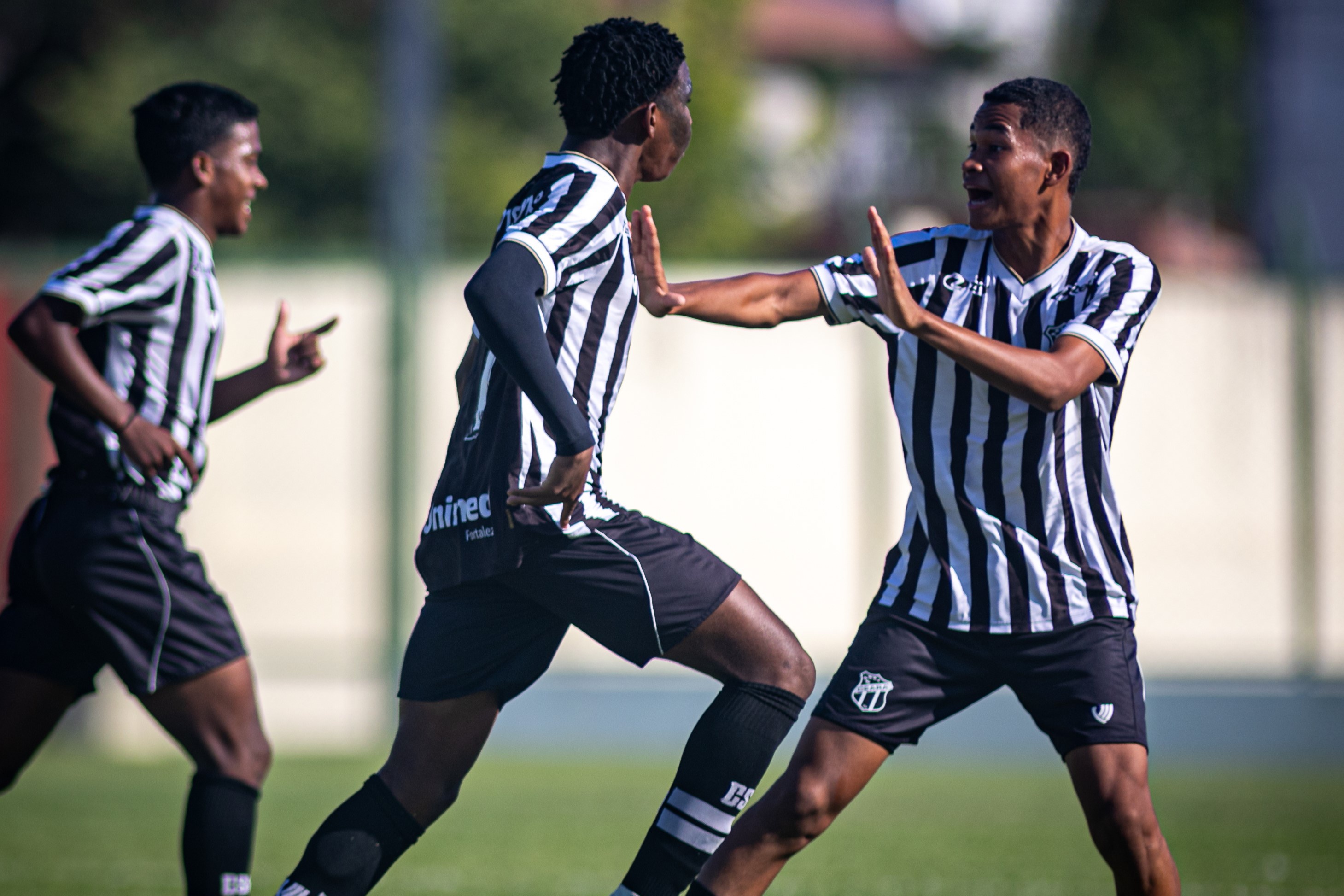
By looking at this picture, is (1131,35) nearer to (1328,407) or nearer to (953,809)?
(1328,407)

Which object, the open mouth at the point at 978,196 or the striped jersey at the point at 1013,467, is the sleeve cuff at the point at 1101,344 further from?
the open mouth at the point at 978,196

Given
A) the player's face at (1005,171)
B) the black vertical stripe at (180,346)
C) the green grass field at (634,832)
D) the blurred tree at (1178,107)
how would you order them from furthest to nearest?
the blurred tree at (1178,107), the green grass field at (634,832), the black vertical stripe at (180,346), the player's face at (1005,171)

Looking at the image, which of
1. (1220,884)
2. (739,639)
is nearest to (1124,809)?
A: (739,639)

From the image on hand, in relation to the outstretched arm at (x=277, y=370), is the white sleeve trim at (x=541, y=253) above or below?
above

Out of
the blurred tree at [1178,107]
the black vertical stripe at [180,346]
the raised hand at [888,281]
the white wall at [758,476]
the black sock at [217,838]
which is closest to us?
the raised hand at [888,281]

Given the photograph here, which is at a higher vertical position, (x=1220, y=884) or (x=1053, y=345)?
(x=1053, y=345)

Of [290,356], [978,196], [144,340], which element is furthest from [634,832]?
[978,196]

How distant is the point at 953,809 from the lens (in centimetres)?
799

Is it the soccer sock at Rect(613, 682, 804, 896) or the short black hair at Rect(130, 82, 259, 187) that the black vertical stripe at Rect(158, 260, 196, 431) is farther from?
the soccer sock at Rect(613, 682, 804, 896)

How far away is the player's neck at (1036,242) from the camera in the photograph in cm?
404

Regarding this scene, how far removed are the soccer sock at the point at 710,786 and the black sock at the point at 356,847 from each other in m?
0.54

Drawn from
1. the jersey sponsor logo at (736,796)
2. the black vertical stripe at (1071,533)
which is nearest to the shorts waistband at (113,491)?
the jersey sponsor logo at (736,796)

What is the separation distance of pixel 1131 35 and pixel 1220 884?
113 ft

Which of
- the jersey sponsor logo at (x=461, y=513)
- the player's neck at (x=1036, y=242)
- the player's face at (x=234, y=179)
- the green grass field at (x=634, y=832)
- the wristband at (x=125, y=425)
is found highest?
the player's face at (x=234, y=179)
